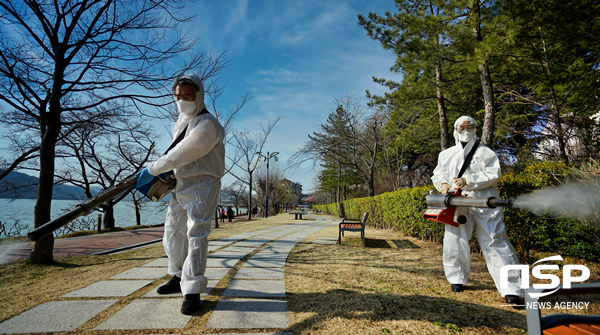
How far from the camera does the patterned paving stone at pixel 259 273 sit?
3.36 m

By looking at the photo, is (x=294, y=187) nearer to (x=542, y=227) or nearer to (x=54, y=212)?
(x=54, y=212)

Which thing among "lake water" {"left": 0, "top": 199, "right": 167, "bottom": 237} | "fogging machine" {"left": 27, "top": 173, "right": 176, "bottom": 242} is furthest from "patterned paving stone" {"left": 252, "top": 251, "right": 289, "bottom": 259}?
"lake water" {"left": 0, "top": 199, "right": 167, "bottom": 237}

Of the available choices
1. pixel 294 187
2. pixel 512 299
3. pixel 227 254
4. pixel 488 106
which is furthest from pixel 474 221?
pixel 294 187

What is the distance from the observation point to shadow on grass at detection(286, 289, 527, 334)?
2229 mm

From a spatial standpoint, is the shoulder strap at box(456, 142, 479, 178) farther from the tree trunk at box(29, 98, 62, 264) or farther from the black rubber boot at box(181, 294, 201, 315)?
the tree trunk at box(29, 98, 62, 264)

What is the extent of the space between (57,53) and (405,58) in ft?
23.6

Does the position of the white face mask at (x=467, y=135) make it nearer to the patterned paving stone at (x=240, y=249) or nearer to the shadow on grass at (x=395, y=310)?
the shadow on grass at (x=395, y=310)

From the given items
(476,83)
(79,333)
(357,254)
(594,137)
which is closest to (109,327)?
(79,333)

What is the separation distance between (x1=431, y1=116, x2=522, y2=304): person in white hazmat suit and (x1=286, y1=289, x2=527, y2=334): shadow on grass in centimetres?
41

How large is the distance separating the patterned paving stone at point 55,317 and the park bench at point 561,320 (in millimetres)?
2738

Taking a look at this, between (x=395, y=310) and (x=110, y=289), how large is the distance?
9.25 ft

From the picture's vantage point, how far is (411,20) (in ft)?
19.9

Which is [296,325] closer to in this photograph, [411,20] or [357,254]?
[357,254]

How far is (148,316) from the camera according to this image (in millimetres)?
2148
